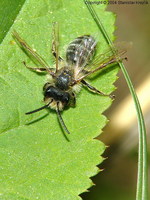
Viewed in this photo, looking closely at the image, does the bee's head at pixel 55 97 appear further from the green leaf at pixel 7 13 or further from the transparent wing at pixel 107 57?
the green leaf at pixel 7 13

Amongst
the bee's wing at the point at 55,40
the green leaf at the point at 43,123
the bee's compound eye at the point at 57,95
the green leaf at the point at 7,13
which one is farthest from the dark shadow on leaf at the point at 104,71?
the green leaf at the point at 7,13

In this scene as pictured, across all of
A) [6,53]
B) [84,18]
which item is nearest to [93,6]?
[84,18]

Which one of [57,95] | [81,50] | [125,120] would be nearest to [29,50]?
[57,95]


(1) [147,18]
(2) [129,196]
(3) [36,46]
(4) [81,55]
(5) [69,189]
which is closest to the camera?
(5) [69,189]

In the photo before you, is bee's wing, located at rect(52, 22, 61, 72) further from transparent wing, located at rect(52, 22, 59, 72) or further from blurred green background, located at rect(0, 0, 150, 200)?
blurred green background, located at rect(0, 0, 150, 200)

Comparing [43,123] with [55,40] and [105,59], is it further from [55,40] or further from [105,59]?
[105,59]

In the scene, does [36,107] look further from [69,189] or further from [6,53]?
[69,189]
